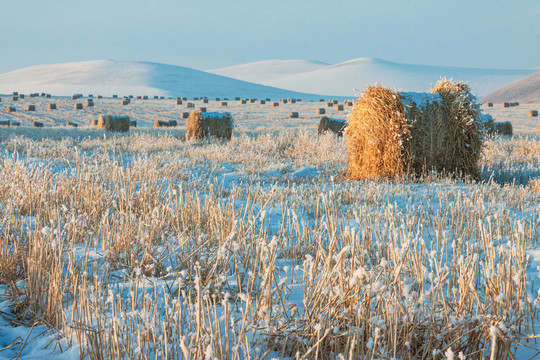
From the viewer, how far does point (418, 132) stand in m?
7.82

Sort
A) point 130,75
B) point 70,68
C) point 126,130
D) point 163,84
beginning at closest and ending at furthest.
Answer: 1. point 126,130
2. point 163,84
3. point 130,75
4. point 70,68

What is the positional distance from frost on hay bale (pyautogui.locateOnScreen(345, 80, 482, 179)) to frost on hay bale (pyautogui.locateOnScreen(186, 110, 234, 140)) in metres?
7.96

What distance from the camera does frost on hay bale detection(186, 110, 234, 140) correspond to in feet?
50.4

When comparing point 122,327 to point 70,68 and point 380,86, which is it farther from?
point 70,68

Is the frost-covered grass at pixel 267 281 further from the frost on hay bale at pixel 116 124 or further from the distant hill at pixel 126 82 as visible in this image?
the distant hill at pixel 126 82

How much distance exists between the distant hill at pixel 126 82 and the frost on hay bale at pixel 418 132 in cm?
5804

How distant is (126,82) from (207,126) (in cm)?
6466

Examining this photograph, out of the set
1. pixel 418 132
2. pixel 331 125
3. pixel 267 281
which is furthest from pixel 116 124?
pixel 267 281

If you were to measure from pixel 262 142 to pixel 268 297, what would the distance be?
1086 cm

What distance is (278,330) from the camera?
6.74 feet

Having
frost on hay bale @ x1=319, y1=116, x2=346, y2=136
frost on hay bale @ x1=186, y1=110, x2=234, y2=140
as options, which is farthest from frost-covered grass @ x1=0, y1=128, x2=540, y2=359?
frost on hay bale @ x1=319, y1=116, x2=346, y2=136

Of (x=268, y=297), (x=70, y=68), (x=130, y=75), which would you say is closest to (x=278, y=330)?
(x=268, y=297)

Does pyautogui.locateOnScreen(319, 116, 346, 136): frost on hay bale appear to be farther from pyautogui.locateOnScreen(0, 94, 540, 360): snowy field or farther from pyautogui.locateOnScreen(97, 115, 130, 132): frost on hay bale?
pyautogui.locateOnScreen(0, 94, 540, 360): snowy field

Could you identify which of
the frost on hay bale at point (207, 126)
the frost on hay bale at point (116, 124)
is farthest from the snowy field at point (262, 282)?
the frost on hay bale at point (116, 124)
